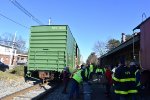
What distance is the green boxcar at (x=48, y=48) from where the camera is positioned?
1933 cm

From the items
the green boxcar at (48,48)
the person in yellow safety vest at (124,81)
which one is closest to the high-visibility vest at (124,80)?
the person in yellow safety vest at (124,81)

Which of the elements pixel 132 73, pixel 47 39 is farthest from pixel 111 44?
pixel 132 73

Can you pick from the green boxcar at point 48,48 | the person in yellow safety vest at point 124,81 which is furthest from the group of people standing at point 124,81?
the green boxcar at point 48,48

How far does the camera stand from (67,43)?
1938 cm

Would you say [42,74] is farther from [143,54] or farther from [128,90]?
[128,90]

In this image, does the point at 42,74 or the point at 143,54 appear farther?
the point at 42,74

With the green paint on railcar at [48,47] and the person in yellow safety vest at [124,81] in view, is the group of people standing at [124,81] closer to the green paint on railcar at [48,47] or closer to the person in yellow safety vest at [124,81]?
the person in yellow safety vest at [124,81]

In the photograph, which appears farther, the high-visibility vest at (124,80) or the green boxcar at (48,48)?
the green boxcar at (48,48)

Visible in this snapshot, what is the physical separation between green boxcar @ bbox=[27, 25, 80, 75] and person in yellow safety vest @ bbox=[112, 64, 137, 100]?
11532 mm

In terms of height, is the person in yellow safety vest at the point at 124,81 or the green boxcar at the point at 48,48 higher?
the green boxcar at the point at 48,48

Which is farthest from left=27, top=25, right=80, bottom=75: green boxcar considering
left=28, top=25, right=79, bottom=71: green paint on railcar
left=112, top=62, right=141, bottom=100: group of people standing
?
left=112, top=62, right=141, bottom=100: group of people standing

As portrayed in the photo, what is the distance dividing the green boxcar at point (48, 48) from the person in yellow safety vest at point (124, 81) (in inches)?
454

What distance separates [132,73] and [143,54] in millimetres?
6370

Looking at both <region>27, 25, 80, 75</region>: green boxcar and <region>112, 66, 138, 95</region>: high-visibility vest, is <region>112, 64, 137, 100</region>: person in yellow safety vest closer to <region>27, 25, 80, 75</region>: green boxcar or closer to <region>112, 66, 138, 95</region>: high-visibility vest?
<region>112, 66, 138, 95</region>: high-visibility vest
